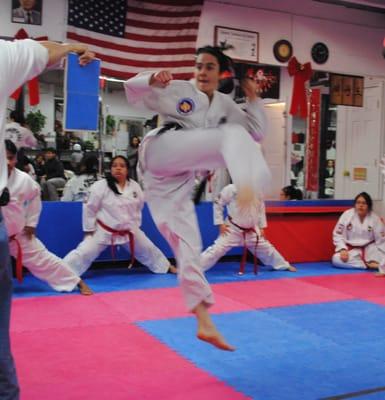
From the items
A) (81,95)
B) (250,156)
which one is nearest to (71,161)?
(81,95)

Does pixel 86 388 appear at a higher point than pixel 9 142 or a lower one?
lower

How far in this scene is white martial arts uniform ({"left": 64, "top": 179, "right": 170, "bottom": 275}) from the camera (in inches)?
242

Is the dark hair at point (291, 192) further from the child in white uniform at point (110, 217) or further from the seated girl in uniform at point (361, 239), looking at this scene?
the child in white uniform at point (110, 217)

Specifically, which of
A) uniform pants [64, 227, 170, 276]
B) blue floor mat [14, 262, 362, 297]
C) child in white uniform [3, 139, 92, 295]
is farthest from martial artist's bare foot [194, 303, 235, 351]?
uniform pants [64, 227, 170, 276]

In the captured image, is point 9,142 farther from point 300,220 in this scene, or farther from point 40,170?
point 300,220

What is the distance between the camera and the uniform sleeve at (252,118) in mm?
3332

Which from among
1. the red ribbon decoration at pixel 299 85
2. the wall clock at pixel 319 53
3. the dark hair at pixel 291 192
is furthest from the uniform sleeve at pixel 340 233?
the wall clock at pixel 319 53

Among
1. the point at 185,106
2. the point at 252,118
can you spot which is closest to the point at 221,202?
the point at 252,118

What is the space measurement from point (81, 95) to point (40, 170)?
304 cm

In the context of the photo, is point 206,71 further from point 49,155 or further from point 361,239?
point 361,239

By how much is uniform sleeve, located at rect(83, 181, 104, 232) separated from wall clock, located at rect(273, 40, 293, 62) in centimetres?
338

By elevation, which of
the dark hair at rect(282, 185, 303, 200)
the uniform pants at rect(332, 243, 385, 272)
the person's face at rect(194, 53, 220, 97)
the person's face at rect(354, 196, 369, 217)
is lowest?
the uniform pants at rect(332, 243, 385, 272)

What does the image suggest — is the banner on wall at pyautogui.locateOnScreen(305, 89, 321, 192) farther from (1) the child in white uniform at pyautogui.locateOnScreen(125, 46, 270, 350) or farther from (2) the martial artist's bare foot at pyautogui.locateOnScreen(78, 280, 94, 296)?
(1) the child in white uniform at pyautogui.locateOnScreen(125, 46, 270, 350)

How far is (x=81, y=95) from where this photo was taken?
A: 3910mm
